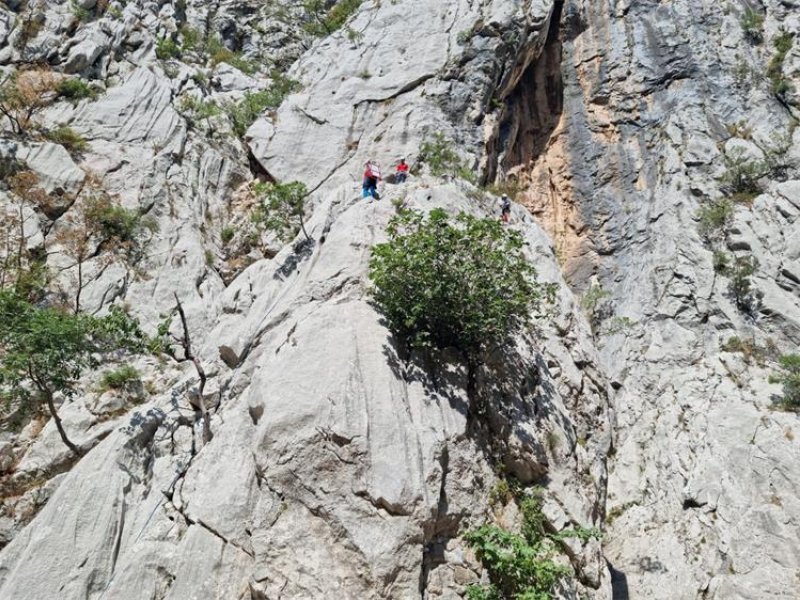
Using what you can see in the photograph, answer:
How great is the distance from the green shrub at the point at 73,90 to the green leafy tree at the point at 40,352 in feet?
42.4

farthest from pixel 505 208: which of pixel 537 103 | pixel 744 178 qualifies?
pixel 537 103

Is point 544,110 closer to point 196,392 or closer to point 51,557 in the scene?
point 196,392

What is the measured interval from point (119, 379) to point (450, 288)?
8153 millimetres

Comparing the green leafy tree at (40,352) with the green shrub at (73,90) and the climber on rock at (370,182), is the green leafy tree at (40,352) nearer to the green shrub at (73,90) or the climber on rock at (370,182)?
the climber on rock at (370,182)

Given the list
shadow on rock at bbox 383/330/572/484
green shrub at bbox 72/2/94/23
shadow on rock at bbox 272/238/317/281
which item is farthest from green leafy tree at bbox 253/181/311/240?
green shrub at bbox 72/2/94/23

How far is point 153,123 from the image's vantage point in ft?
71.1

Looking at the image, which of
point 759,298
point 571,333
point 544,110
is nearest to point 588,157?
point 544,110

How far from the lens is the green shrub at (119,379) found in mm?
13055

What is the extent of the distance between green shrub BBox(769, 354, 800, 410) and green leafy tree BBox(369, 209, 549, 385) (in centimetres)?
937

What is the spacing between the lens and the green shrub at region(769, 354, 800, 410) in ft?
51.1

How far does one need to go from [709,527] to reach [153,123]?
22.8m

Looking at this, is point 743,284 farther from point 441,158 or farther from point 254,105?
point 254,105

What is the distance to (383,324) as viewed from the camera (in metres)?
11.3

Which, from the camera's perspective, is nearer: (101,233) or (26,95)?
(101,233)
